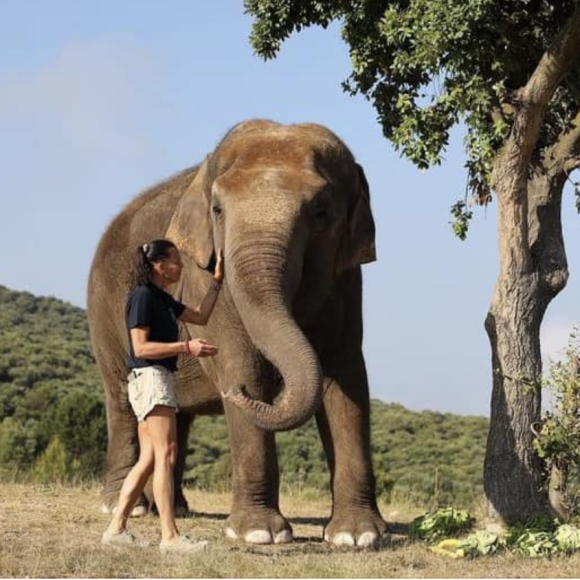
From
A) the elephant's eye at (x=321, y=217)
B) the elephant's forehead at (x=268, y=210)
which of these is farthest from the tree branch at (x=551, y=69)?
the elephant's forehead at (x=268, y=210)

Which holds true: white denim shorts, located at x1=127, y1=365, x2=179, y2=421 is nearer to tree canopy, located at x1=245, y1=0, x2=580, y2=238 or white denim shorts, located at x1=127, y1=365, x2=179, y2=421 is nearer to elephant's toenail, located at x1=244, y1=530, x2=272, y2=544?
elephant's toenail, located at x1=244, y1=530, x2=272, y2=544

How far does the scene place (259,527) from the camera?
12133 mm

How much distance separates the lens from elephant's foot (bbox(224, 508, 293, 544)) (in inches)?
476

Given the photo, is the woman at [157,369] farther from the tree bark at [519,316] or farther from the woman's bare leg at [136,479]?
the tree bark at [519,316]

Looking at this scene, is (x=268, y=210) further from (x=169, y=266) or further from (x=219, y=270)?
(x=169, y=266)

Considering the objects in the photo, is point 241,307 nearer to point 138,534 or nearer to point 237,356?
point 237,356

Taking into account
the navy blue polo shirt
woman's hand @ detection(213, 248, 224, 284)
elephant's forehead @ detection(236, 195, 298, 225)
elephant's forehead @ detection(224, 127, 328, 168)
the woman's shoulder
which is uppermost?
elephant's forehead @ detection(224, 127, 328, 168)

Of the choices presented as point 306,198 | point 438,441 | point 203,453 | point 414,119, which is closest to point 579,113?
point 414,119

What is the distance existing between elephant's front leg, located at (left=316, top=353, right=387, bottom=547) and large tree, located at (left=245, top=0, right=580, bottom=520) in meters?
2.01

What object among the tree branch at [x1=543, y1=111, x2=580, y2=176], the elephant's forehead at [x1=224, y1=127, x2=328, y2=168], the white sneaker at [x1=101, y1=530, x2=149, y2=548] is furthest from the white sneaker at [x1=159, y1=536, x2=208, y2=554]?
the tree branch at [x1=543, y1=111, x2=580, y2=176]

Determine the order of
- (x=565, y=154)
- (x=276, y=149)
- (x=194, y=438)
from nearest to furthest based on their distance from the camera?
1. (x=276, y=149)
2. (x=565, y=154)
3. (x=194, y=438)

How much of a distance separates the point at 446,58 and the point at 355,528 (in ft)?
19.1

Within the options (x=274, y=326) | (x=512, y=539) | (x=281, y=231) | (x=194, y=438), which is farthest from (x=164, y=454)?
(x=194, y=438)

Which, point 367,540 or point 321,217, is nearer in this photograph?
point 321,217
